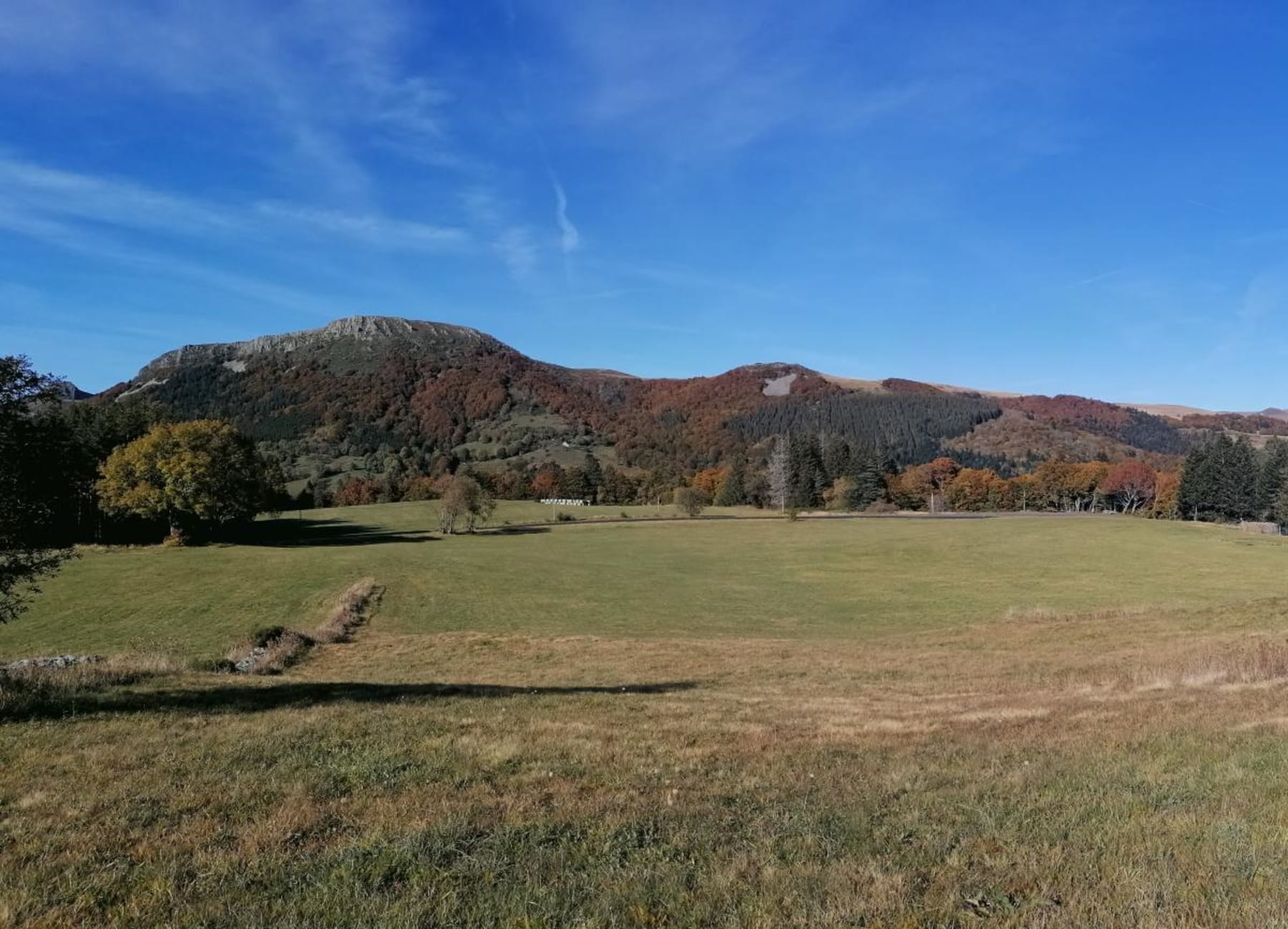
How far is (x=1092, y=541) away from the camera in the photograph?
266 feet

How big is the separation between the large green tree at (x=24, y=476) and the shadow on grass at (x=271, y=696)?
2.56m

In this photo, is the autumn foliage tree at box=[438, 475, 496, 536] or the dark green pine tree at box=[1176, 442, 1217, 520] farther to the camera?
the dark green pine tree at box=[1176, 442, 1217, 520]

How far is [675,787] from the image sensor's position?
929 centimetres

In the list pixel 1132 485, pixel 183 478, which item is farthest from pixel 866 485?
pixel 183 478

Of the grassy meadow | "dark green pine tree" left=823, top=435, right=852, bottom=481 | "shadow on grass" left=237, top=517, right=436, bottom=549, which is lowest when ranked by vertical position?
"shadow on grass" left=237, top=517, right=436, bottom=549

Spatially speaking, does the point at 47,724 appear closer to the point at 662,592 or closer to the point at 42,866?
the point at 42,866

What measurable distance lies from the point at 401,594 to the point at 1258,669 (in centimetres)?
4910

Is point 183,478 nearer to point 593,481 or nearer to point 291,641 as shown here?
point 291,641

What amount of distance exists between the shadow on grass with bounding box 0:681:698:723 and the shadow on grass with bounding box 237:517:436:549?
74.7 meters

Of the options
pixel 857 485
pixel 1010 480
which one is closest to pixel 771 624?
pixel 857 485

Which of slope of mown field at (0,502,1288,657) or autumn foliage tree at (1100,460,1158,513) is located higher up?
autumn foliage tree at (1100,460,1158,513)

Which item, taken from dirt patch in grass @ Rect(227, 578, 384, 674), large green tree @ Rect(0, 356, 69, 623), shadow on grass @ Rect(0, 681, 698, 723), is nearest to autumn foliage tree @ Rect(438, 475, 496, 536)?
dirt patch in grass @ Rect(227, 578, 384, 674)

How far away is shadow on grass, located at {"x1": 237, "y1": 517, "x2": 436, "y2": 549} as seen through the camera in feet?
306

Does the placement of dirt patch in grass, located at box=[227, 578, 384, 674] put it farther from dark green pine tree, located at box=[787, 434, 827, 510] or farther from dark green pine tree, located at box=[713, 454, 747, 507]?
dark green pine tree, located at box=[713, 454, 747, 507]
